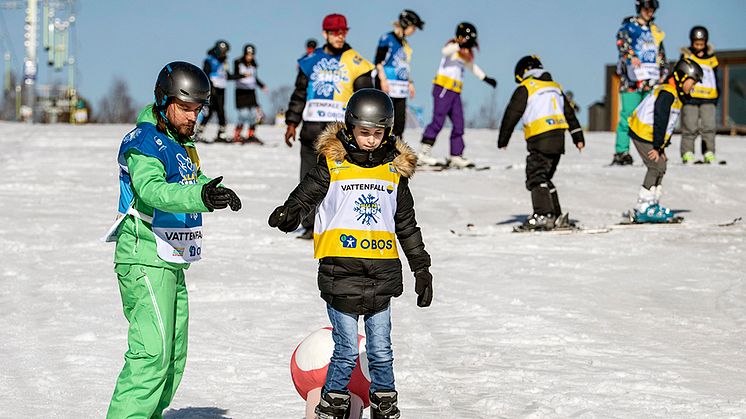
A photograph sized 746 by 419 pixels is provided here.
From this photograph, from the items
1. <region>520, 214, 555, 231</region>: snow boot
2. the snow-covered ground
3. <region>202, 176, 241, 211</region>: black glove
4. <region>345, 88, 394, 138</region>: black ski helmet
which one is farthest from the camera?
<region>520, 214, 555, 231</region>: snow boot

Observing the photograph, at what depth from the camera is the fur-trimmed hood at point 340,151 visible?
5.05m

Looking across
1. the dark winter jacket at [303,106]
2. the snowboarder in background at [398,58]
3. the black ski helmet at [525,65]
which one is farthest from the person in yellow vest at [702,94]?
the dark winter jacket at [303,106]

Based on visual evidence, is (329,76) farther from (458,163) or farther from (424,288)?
(458,163)

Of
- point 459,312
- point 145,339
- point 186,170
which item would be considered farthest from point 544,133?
Answer: point 145,339

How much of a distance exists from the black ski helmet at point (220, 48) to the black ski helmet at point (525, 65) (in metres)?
9.92

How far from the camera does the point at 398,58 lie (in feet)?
53.5

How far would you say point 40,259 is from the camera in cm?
1059

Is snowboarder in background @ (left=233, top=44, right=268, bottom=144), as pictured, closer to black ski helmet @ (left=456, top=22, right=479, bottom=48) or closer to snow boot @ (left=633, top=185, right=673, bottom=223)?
black ski helmet @ (left=456, top=22, right=479, bottom=48)

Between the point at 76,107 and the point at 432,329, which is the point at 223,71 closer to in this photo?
the point at 432,329

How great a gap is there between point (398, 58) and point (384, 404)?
38.2 feet

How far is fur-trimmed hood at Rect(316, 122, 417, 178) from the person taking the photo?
5.05m

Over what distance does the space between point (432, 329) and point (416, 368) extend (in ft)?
3.77

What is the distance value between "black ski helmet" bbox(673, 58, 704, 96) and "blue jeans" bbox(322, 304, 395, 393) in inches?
322

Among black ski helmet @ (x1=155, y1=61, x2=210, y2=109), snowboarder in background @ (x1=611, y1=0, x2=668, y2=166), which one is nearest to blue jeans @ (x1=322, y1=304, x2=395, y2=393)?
black ski helmet @ (x1=155, y1=61, x2=210, y2=109)
